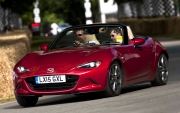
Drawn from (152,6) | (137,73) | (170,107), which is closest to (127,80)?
(137,73)

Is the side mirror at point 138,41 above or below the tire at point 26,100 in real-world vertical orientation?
above

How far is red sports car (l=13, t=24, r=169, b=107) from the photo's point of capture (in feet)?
37.9

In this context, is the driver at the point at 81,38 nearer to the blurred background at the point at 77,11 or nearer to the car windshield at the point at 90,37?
the car windshield at the point at 90,37

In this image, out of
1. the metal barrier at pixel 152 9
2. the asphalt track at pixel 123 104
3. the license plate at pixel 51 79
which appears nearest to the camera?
the asphalt track at pixel 123 104

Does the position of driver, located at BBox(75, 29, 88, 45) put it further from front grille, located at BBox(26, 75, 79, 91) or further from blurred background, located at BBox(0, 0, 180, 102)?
blurred background, located at BBox(0, 0, 180, 102)

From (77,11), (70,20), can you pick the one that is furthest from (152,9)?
(70,20)

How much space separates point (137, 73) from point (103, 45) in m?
0.78

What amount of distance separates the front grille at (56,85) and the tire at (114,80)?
0.58m

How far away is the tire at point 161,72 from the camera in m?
13.9

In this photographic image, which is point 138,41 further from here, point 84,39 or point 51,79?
point 51,79

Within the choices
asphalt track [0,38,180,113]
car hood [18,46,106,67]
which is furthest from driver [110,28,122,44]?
asphalt track [0,38,180,113]

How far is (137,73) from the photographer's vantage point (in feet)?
42.5

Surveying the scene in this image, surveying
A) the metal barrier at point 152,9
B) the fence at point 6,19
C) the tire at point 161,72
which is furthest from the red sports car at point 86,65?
the fence at point 6,19

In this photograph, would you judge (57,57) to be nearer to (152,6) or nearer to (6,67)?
(6,67)
